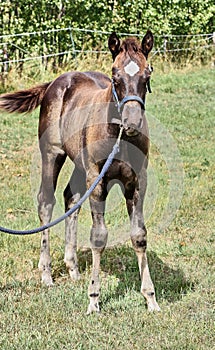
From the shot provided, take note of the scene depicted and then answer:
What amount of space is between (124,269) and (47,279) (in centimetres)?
79

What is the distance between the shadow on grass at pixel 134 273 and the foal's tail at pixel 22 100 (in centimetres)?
176

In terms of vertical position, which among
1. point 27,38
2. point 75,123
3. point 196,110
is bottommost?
point 196,110

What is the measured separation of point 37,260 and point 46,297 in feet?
3.61

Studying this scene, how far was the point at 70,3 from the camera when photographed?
Answer: 1487cm

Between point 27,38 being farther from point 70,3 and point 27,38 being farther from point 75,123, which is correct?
point 75,123

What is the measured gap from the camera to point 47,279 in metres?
6.00

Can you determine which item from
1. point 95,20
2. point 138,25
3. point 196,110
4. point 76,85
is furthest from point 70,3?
point 76,85

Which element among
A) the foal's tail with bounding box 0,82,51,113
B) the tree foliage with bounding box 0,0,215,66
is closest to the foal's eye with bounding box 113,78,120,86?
the foal's tail with bounding box 0,82,51,113

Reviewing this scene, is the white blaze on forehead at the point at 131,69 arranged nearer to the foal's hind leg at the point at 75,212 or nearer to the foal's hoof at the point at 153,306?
the foal's hoof at the point at 153,306

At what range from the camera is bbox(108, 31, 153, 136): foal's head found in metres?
4.49

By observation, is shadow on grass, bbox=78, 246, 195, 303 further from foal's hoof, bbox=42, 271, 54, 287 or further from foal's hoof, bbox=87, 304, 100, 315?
foal's hoof, bbox=42, 271, 54, 287

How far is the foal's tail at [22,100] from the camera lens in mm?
6590

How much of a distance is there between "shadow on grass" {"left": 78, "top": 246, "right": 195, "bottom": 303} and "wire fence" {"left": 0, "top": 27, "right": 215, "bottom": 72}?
26.8 feet

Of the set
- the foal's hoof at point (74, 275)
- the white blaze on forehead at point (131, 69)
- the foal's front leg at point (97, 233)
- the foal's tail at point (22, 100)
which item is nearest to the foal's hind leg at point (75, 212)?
the foal's hoof at point (74, 275)
